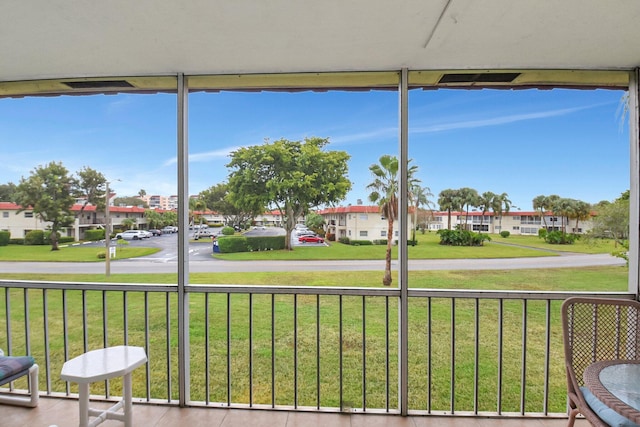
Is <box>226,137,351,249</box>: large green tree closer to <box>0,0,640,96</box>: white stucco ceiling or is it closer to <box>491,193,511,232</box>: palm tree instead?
<box>0,0,640,96</box>: white stucco ceiling

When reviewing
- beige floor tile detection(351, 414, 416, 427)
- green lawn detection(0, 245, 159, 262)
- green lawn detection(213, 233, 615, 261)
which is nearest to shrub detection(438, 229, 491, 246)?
green lawn detection(213, 233, 615, 261)

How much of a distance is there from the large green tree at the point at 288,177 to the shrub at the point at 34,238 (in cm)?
194

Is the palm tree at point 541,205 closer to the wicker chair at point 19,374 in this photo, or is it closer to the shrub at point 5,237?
the wicker chair at point 19,374

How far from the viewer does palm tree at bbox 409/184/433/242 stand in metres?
2.21

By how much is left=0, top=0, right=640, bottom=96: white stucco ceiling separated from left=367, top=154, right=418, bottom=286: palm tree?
102 cm

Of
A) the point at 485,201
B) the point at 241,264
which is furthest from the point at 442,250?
the point at 241,264

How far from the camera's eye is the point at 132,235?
286 centimetres

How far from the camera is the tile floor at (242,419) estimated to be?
1.73m

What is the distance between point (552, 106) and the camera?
2979 mm

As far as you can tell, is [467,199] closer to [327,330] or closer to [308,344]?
[308,344]

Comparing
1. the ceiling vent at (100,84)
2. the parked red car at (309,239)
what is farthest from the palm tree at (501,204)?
the ceiling vent at (100,84)

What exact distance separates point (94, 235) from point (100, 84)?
1.50 m

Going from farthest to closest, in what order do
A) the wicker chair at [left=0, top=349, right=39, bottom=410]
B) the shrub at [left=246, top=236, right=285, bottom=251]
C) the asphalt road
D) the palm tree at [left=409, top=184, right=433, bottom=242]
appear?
the shrub at [left=246, top=236, right=285, bottom=251]
the asphalt road
the palm tree at [left=409, top=184, right=433, bottom=242]
the wicker chair at [left=0, top=349, right=39, bottom=410]

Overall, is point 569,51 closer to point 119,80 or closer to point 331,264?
A: point 331,264
